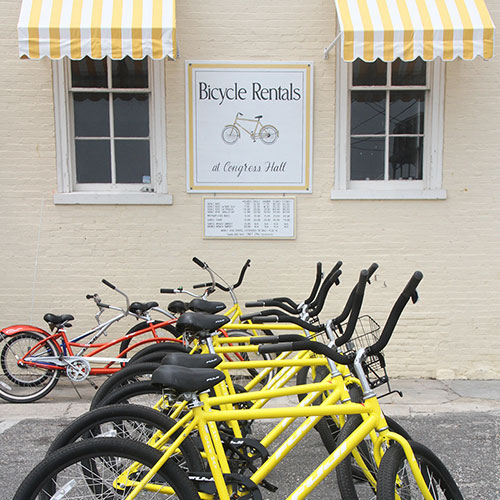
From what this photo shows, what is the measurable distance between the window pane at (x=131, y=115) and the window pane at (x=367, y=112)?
2.34m

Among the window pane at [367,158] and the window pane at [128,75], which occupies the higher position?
the window pane at [128,75]

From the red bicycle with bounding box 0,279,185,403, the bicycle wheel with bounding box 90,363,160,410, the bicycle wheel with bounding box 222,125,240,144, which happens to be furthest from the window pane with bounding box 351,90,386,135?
the bicycle wheel with bounding box 90,363,160,410

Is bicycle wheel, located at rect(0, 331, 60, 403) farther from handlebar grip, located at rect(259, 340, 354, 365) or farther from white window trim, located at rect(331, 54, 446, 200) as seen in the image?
white window trim, located at rect(331, 54, 446, 200)

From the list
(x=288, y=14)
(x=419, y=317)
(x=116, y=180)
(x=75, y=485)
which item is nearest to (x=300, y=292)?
(x=419, y=317)

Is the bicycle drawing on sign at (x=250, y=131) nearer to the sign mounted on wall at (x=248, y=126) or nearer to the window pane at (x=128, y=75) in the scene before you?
the sign mounted on wall at (x=248, y=126)

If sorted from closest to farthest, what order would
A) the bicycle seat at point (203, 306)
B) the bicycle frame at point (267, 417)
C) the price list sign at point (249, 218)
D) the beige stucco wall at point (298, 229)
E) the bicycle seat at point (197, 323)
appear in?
1. the bicycle frame at point (267, 417)
2. the bicycle seat at point (197, 323)
3. the bicycle seat at point (203, 306)
4. the beige stucco wall at point (298, 229)
5. the price list sign at point (249, 218)

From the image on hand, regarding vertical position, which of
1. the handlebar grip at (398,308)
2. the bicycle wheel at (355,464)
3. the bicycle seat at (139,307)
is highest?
the handlebar grip at (398,308)

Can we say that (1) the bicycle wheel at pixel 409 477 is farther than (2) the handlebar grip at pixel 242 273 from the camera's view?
No

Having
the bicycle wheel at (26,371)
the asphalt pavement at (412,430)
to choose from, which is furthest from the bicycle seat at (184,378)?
the bicycle wheel at (26,371)

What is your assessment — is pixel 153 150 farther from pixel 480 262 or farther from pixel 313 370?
pixel 480 262

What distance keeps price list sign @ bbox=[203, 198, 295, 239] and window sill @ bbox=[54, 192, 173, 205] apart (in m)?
0.52

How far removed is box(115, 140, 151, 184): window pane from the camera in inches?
213

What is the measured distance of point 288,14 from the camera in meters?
5.13

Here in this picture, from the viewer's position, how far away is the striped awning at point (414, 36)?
14.5 feet
